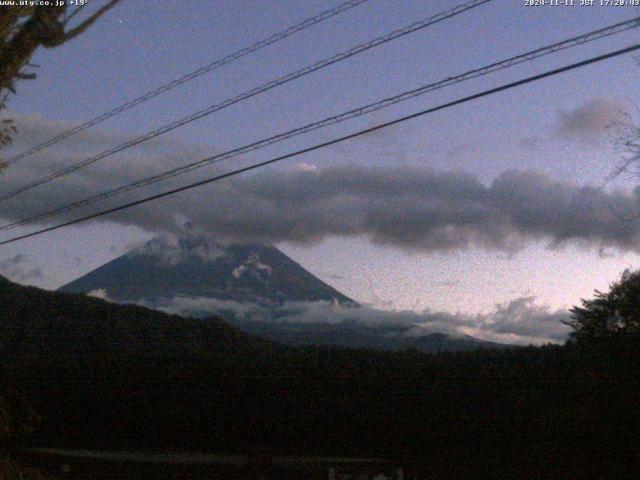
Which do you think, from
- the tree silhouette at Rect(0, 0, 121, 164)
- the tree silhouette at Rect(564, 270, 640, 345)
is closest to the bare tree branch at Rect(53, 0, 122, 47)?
the tree silhouette at Rect(0, 0, 121, 164)

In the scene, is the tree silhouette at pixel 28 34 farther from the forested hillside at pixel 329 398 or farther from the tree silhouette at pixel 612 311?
the tree silhouette at pixel 612 311

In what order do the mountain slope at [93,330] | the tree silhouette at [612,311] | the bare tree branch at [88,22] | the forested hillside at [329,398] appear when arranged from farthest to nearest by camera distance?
1. the mountain slope at [93,330]
2. the tree silhouette at [612,311]
3. the forested hillside at [329,398]
4. the bare tree branch at [88,22]

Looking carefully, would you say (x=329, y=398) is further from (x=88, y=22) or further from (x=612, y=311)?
(x=88, y=22)

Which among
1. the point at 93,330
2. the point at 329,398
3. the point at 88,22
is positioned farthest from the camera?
the point at 93,330

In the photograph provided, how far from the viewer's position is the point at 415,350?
23766 millimetres

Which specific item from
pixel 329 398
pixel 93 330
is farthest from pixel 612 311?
pixel 93 330

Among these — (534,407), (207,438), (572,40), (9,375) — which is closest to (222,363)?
(207,438)

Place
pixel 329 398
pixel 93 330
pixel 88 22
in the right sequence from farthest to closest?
pixel 93 330, pixel 329 398, pixel 88 22

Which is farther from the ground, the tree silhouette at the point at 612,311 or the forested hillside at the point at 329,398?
the tree silhouette at the point at 612,311

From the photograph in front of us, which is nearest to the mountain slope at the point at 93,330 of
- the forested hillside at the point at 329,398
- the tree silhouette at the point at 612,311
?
the forested hillside at the point at 329,398

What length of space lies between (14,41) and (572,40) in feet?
19.8

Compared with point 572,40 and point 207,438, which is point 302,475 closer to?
point 572,40

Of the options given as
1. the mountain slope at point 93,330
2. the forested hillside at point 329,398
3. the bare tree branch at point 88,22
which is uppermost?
the bare tree branch at point 88,22

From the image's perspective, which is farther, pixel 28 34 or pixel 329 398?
pixel 329 398
